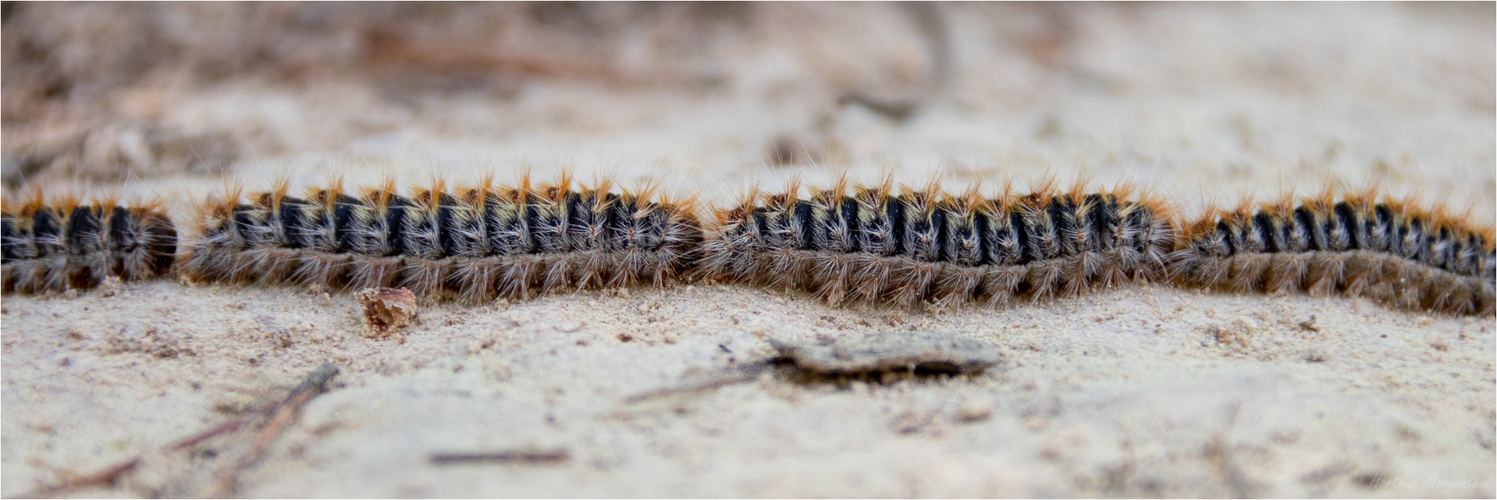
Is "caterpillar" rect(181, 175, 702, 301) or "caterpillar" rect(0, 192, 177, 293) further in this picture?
"caterpillar" rect(0, 192, 177, 293)

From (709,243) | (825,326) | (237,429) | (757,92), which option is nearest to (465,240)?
(709,243)

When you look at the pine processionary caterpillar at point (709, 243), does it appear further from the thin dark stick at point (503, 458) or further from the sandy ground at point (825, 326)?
the thin dark stick at point (503, 458)

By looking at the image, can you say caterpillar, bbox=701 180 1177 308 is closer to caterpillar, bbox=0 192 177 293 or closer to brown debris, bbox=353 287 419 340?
brown debris, bbox=353 287 419 340

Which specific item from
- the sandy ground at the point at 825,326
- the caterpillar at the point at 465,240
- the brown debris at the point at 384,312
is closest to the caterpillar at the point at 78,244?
the sandy ground at the point at 825,326

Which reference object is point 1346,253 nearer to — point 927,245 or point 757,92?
point 927,245

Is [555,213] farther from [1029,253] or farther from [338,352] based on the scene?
[1029,253]

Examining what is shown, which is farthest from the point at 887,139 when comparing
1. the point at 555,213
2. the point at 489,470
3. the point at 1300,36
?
the point at 489,470

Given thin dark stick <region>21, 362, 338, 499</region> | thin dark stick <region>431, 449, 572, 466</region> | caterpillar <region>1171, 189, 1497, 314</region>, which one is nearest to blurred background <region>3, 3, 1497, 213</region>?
caterpillar <region>1171, 189, 1497, 314</region>
